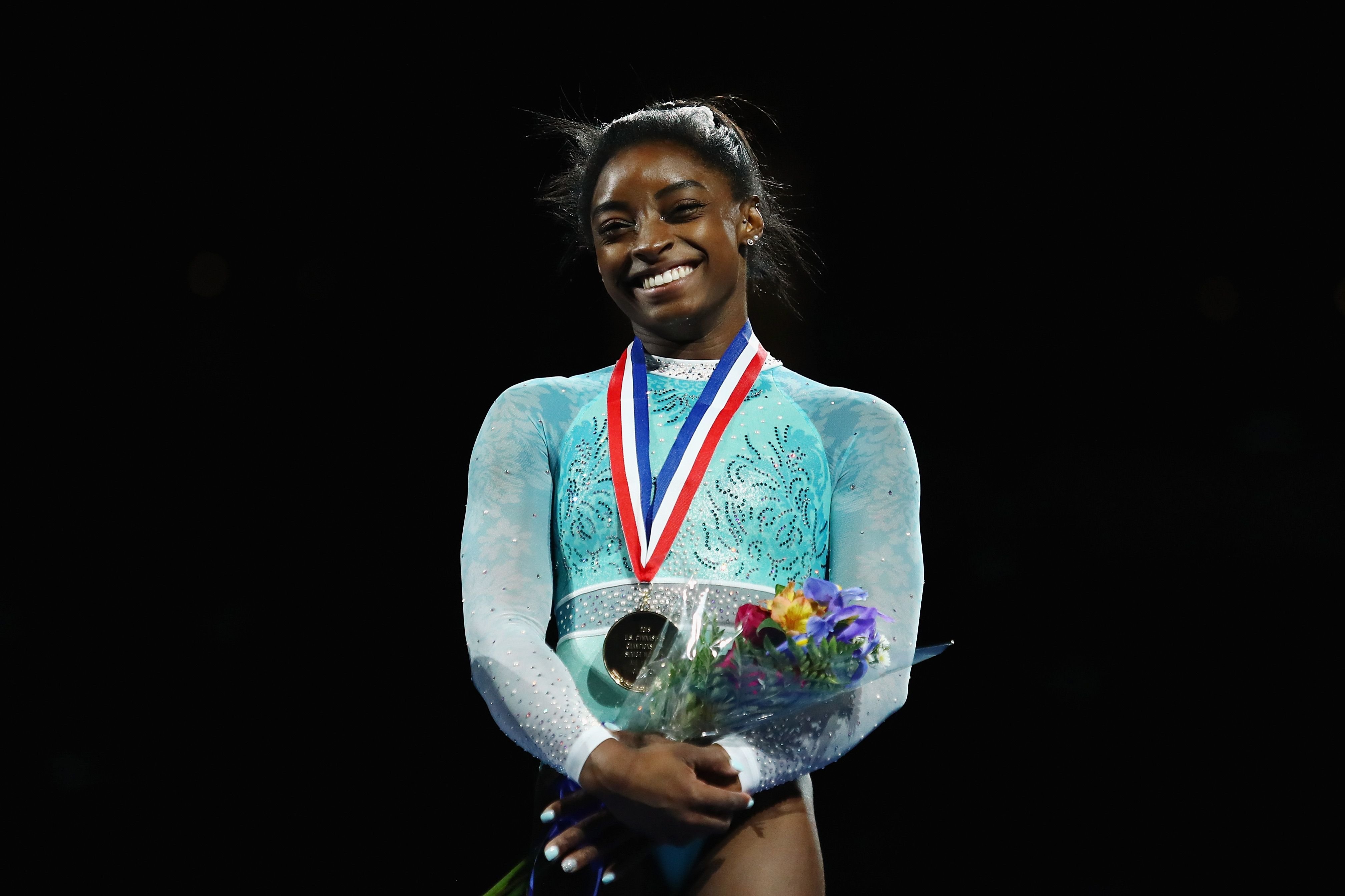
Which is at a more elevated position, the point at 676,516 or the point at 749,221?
the point at 749,221

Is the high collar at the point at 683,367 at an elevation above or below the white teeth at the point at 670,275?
below

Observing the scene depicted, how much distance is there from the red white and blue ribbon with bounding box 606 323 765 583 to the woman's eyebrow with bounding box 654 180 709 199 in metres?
0.27

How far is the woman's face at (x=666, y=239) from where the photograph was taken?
6.77 ft

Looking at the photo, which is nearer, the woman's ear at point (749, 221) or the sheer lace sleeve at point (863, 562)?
the sheer lace sleeve at point (863, 562)

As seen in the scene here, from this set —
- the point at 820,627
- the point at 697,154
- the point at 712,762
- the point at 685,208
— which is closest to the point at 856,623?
the point at 820,627

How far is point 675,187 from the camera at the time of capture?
6.79ft

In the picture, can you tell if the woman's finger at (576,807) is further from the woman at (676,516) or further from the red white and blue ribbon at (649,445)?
the red white and blue ribbon at (649,445)

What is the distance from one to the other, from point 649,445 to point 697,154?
53 centimetres

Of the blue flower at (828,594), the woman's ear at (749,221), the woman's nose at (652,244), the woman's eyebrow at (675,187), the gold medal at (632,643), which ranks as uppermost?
the woman's eyebrow at (675,187)

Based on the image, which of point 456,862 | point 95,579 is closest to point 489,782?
point 456,862

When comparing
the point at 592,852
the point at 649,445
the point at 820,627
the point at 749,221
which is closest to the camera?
the point at 820,627

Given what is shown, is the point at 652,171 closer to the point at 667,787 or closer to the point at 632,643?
the point at 632,643

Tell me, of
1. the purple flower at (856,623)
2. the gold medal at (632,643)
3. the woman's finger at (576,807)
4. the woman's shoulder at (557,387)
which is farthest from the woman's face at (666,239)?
the woman's finger at (576,807)

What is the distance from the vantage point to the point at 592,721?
166cm
